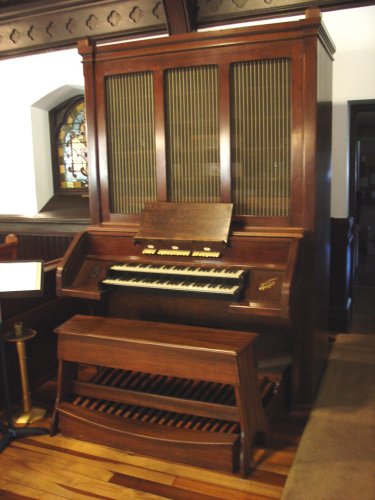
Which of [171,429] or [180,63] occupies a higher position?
[180,63]

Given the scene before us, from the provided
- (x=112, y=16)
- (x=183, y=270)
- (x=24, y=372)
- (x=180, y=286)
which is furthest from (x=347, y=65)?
(x=24, y=372)

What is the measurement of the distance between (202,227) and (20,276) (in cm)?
115

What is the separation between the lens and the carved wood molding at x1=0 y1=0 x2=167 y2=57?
4.89 meters

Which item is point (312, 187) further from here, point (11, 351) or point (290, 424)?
point (11, 351)

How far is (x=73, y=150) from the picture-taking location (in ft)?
19.6

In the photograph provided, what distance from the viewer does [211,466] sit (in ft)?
8.79

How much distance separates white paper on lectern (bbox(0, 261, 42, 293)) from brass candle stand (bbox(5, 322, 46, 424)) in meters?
0.36

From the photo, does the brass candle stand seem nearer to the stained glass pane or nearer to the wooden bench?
the wooden bench

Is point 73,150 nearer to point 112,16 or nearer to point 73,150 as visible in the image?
point 73,150

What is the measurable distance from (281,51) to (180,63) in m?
0.67

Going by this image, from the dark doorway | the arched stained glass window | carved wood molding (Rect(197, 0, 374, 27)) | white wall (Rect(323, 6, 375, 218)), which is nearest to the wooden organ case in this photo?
white wall (Rect(323, 6, 375, 218))

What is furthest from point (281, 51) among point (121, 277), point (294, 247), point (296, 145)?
point (121, 277)

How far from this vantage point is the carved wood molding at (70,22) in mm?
4887

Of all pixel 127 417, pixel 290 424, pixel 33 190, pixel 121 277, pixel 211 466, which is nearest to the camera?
pixel 211 466
